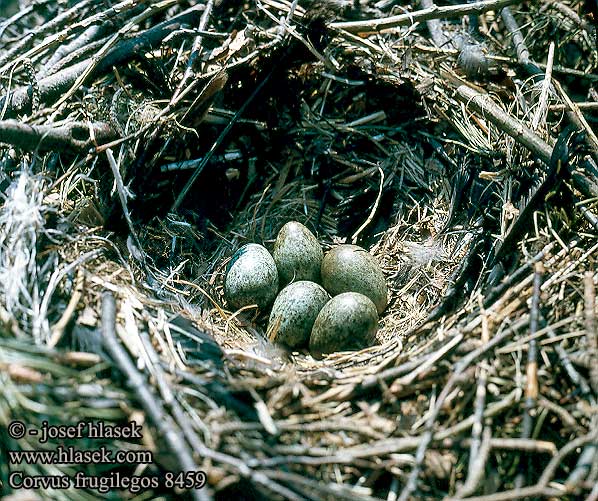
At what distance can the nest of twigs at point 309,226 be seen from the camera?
1.67m

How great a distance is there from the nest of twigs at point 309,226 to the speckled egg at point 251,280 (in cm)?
10

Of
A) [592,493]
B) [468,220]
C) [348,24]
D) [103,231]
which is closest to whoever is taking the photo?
[592,493]

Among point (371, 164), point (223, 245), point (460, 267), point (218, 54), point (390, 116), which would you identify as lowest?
point (460, 267)

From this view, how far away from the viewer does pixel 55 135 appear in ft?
7.90

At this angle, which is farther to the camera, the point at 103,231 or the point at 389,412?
the point at 103,231

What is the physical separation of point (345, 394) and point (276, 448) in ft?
1.00

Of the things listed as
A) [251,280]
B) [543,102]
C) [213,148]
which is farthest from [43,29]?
[543,102]

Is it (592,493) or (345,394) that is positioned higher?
(345,394)

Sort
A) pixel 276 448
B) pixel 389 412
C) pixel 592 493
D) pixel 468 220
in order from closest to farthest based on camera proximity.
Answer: pixel 592 493, pixel 276 448, pixel 389 412, pixel 468 220

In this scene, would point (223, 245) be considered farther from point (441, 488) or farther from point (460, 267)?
point (441, 488)

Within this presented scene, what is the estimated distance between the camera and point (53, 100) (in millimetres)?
2688

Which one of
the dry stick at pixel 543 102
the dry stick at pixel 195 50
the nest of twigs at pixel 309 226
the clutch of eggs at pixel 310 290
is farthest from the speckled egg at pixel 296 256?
the dry stick at pixel 543 102

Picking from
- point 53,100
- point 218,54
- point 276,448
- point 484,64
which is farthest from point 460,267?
point 53,100

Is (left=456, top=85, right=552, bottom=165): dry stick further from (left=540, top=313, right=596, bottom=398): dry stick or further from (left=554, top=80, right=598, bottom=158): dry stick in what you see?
(left=540, top=313, right=596, bottom=398): dry stick
